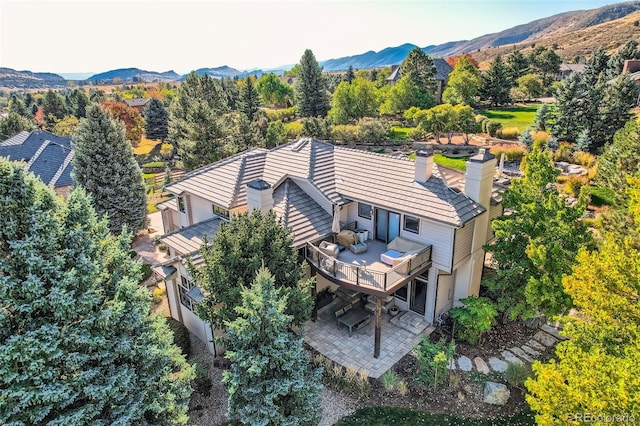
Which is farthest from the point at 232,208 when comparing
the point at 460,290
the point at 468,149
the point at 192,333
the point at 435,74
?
the point at 435,74

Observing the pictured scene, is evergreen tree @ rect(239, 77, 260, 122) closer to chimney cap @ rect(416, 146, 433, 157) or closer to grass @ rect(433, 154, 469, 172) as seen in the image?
grass @ rect(433, 154, 469, 172)

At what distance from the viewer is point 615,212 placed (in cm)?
1614

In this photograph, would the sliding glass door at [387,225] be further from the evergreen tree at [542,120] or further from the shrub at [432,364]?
the evergreen tree at [542,120]

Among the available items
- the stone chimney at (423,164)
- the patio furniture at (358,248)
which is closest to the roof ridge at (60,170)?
the patio furniture at (358,248)

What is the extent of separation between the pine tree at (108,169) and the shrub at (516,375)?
2247 cm

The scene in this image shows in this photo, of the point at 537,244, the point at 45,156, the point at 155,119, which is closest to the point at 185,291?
the point at 537,244

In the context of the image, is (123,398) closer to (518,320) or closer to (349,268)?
(349,268)

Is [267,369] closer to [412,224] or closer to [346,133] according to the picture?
[412,224]

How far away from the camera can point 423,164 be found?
16.0 m

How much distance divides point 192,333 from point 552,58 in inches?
3711

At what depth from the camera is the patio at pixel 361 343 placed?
1396cm

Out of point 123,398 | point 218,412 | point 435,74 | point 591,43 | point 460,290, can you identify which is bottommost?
point 218,412

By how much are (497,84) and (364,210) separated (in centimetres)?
5945

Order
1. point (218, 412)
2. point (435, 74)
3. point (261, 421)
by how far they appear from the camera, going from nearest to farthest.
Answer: point (261, 421)
point (218, 412)
point (435, 74)
